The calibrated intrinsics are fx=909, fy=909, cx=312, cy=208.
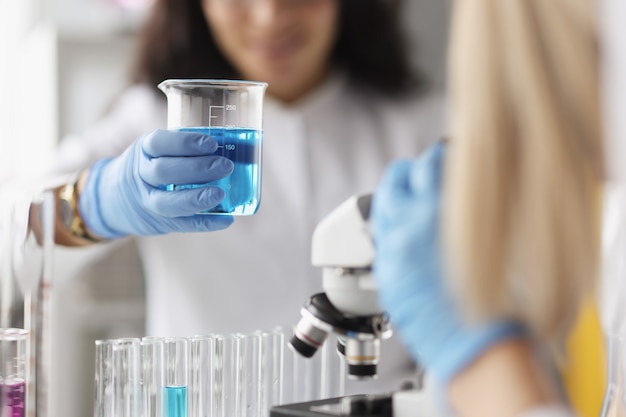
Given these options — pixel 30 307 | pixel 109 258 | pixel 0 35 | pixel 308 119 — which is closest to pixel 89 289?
pixel 109 258

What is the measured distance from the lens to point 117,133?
244cm

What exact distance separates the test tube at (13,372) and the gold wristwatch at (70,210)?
36cm

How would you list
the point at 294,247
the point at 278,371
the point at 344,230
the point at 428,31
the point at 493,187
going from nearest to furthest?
the point at 493,187
the point at 344,230
the point at 278,371
the point at 294,247
the point at 428,31

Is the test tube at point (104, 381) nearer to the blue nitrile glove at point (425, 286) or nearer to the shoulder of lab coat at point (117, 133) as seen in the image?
the blue nitrile glove at point (425, 286)

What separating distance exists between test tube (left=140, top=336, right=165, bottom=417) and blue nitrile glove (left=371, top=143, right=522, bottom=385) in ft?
1.25

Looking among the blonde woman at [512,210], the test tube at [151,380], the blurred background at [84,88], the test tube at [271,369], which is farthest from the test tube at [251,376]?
the blurred background at [84,88]

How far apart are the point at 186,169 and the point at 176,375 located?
0.97 ft

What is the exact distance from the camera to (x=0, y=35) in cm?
407

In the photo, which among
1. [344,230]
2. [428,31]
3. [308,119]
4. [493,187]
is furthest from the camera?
[428,31]

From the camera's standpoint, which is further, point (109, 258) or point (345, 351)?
point (109, 258)

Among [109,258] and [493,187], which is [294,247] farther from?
[109,258]

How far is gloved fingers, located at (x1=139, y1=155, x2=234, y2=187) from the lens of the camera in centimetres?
128

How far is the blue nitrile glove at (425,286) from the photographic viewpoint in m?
1.02

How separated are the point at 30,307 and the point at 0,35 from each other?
10.1 ft
